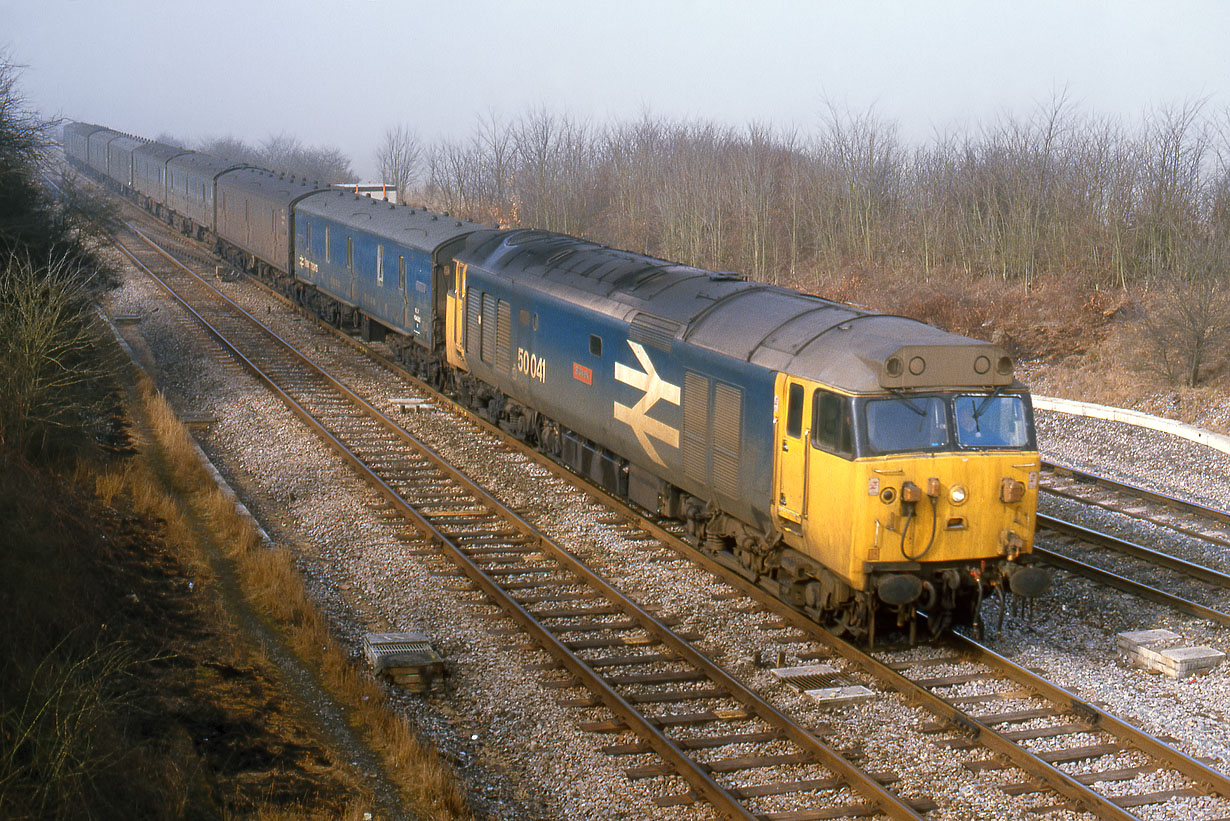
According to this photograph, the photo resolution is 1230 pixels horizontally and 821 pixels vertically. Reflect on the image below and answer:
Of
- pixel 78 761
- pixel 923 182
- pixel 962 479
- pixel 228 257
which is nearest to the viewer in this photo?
pixel 78 761

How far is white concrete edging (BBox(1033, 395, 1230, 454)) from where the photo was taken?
19328mm

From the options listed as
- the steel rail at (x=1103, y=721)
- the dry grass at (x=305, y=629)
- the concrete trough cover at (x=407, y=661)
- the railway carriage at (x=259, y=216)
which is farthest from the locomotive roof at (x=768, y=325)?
the railway carriage at (x=259, y=216)

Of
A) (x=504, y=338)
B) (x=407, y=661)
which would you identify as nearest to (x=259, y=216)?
(x=504, y=338)

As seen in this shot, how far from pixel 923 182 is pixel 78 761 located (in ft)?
116

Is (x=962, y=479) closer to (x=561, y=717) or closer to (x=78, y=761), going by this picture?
(x=561, y=717)

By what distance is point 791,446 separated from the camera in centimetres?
1059

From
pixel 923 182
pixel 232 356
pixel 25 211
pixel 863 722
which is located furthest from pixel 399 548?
pixel 923 182

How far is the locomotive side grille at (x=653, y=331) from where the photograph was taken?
12.8 metres

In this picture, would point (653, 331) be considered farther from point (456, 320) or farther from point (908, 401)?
point (456, 320)

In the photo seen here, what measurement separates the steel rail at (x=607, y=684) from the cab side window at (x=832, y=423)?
2220 millimetres

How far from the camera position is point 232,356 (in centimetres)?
2503

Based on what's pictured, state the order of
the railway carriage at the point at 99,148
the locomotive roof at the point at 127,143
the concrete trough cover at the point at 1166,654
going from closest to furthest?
the concrete trough cover at the point at 1166,654
the locomotive roof at the point at 127,143
the railway carriage at the point at 99,148

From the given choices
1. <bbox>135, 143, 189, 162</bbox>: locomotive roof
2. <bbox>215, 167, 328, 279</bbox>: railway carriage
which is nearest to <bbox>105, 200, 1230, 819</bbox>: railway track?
<bbox>215, 167, 328, 279</bbox>: railway carriage

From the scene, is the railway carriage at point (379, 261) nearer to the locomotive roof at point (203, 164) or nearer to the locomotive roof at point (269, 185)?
the locomotive roof at point (269, 185)
